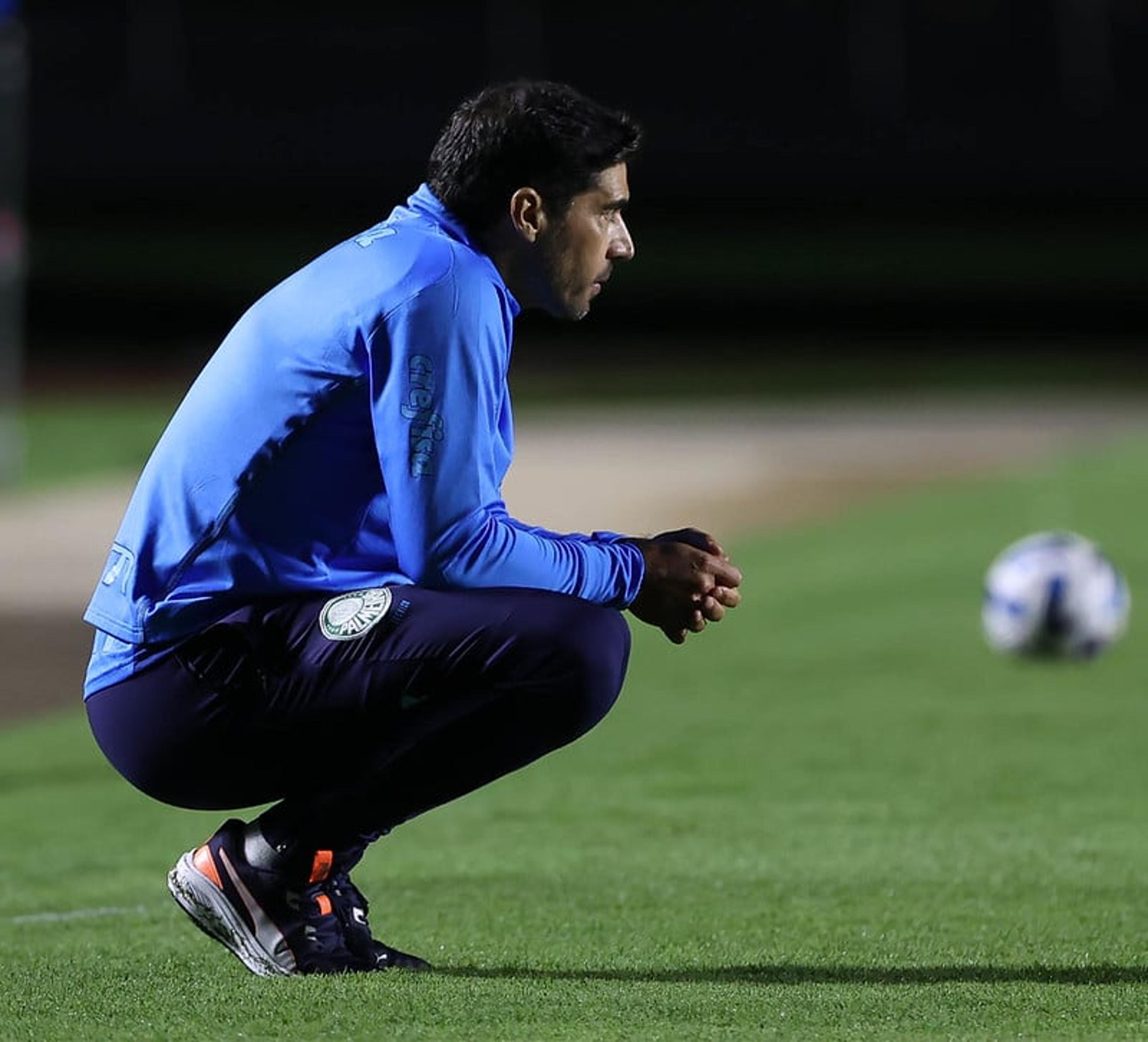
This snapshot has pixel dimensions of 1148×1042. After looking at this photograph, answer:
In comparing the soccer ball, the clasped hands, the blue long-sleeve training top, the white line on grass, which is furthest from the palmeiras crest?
the soccer ball

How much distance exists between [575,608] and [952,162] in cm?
3194

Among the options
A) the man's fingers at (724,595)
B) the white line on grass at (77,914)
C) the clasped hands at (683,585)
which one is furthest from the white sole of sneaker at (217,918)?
the man's fingers at (724,595)

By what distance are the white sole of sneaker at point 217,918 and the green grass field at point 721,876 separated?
2.2 inches

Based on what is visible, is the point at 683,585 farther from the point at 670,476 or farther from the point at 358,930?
the point at 670,476

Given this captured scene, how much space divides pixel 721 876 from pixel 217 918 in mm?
1609

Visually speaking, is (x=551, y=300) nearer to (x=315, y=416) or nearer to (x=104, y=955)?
(x=315, y=416)

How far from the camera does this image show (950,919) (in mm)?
5113

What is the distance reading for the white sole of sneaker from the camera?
14.5 feet

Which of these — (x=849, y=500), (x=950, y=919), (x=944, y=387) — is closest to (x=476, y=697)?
(x=950, y=919)

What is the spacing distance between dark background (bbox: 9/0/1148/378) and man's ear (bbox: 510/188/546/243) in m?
30.3

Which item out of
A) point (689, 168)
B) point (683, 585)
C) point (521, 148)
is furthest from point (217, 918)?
point (689, 168)

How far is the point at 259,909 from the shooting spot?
4391 millimetres

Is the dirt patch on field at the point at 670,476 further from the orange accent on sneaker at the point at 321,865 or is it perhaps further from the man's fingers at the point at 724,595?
the man's fingers at the point at 724,595

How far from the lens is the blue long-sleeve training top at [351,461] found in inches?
159
